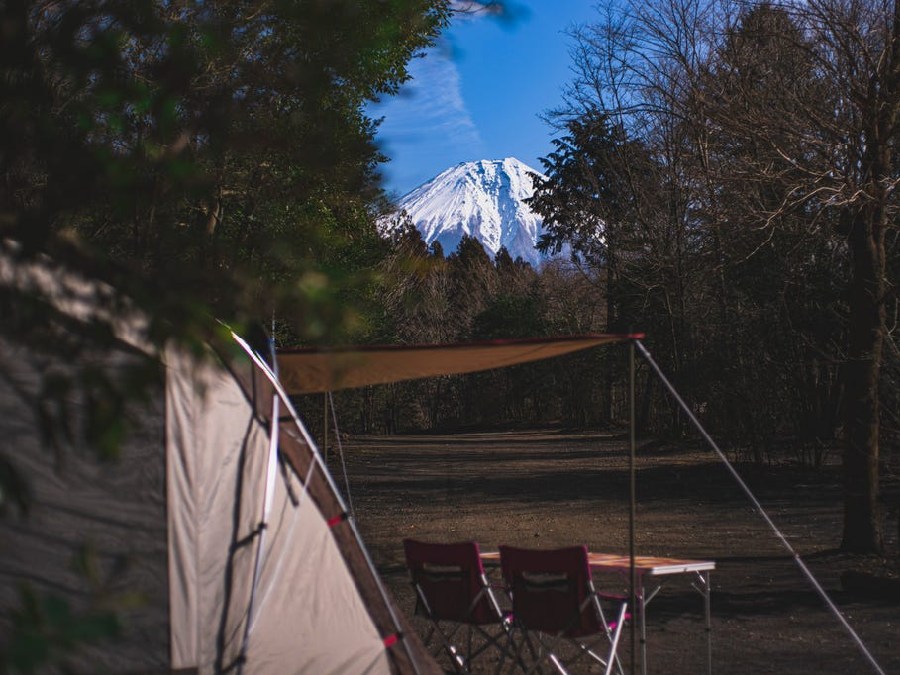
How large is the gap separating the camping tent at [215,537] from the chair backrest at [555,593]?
60 cm

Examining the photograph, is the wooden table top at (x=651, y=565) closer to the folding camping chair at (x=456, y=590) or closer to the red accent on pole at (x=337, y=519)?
the folding camping chair at (x=456, y=590)

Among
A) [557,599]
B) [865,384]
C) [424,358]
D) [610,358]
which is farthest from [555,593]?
[610,358]

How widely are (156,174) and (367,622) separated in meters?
3.97

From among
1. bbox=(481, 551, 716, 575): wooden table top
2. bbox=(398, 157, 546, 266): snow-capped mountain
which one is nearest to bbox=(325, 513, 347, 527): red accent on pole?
bbox=(481, 551, 716, 575): wooden table top

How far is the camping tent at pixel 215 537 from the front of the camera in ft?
15.5

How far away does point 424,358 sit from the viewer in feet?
20.5

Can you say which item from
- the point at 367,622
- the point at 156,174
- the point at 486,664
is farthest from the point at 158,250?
the point at 486,664

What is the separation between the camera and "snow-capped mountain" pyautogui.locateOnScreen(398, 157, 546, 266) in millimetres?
121856

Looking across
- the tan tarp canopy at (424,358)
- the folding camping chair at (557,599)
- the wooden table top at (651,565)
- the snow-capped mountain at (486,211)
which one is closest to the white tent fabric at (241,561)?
the tan tarp canopy at (424,358)

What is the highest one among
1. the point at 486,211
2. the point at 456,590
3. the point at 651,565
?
the point at 486,211

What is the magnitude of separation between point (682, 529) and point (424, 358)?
748 cm

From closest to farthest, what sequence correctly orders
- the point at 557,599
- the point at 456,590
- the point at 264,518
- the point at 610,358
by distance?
the point at 264,518 < the point at 557,599 < the point at 456,590 < the point at 610,358

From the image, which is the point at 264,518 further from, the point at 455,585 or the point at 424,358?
the point at 424,358

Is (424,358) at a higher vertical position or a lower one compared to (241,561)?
higher
